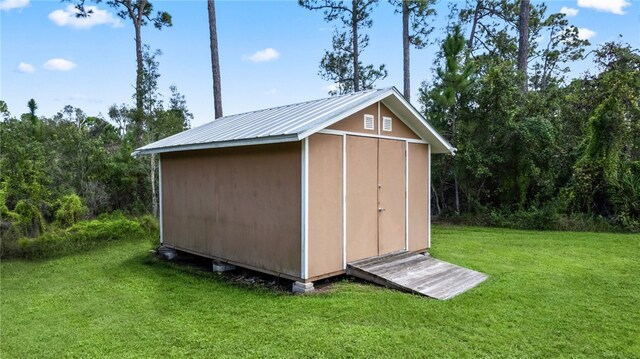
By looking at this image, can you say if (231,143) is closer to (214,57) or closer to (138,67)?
(214,57)

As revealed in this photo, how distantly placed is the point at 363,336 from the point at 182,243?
16.8ft

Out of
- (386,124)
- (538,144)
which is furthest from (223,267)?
(538,144)

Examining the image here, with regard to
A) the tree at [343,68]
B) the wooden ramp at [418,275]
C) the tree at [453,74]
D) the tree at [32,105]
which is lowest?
the wooden ramp at [418,275]

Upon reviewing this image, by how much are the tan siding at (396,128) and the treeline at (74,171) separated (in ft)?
25.9

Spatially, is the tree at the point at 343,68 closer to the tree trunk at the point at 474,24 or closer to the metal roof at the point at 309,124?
the tree trunk at the point at 474,24

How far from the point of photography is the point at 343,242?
6.06 m

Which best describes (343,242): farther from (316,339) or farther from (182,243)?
(182,243)

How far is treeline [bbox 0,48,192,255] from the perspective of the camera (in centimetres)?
966

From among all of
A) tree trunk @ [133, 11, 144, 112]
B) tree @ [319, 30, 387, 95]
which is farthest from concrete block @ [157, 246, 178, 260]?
tree @ [319, 30, 387, 95]

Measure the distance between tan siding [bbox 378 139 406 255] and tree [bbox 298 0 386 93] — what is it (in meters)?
11.9

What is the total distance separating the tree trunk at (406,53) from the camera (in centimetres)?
1541

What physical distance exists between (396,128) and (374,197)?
1.35 meters

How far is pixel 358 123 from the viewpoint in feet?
20.7

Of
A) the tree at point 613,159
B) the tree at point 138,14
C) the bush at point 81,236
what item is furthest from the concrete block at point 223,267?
the tree at point 138,14
